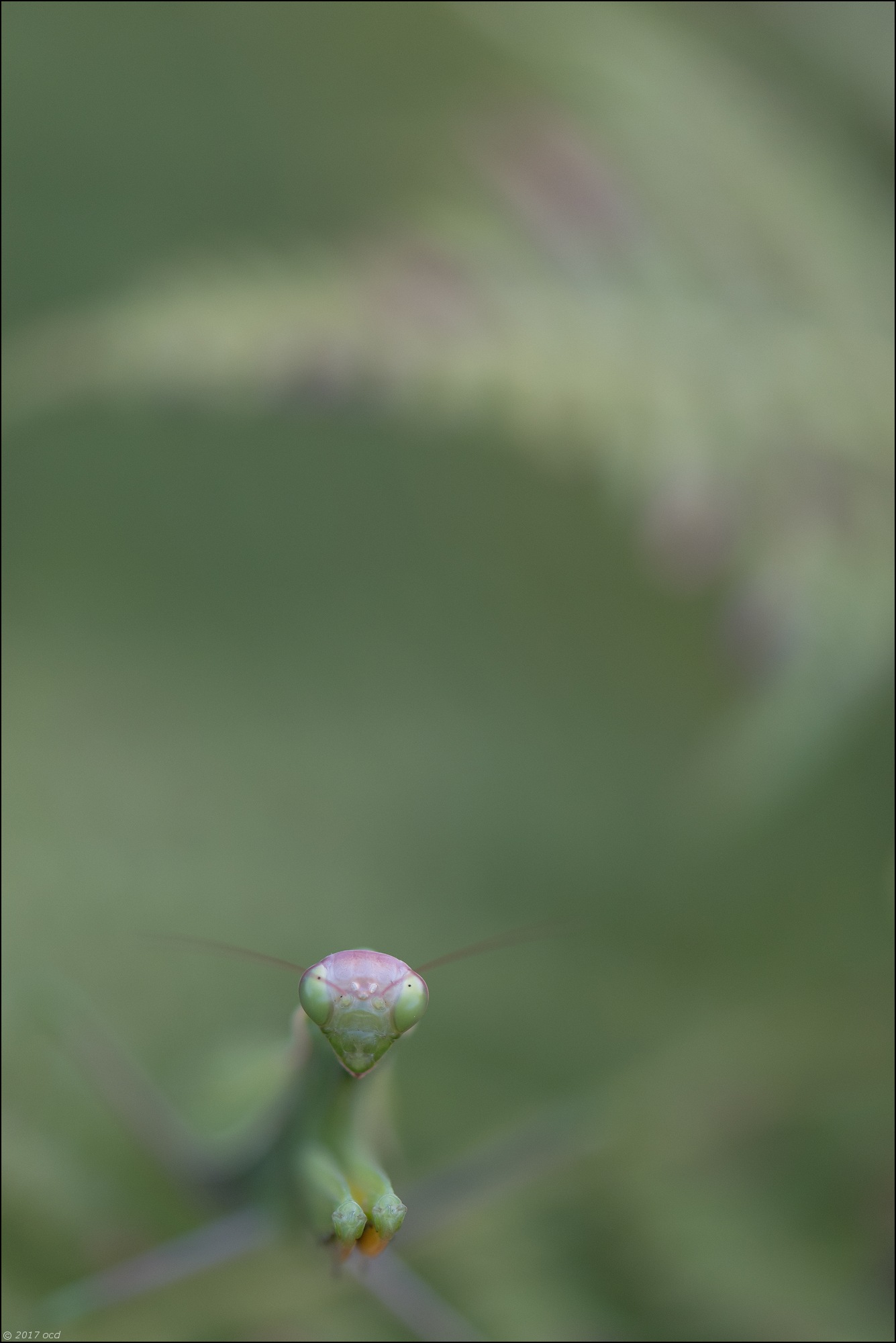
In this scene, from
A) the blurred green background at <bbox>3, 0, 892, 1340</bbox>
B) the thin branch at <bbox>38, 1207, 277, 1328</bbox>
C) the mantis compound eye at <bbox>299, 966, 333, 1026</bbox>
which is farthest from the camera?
the blurred green background at <bbox>3, 0, 892, 1340</bbox>

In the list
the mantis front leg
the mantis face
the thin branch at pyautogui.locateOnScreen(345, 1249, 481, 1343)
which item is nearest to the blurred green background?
the thin branch at pyautogui.locateOnScreen(345, 1249, 481, 1343)

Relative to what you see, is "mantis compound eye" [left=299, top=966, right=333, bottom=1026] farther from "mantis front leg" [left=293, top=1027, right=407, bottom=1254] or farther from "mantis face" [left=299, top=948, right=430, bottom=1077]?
"mantis front leg" [left=293, top=1027, right=407, bottom=1254]

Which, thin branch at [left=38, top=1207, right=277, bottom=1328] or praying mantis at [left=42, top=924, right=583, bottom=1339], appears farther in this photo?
thin branch at [left=38, top=1207, right=277, bottom=1328]

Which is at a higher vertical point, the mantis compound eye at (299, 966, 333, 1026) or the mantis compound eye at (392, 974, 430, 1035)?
the mantis compound eye at (392, 974, 430, 1035)

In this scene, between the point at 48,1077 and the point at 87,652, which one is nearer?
the point at 48,1077

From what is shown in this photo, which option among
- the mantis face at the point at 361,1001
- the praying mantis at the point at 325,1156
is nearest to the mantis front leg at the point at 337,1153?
the praying mantis at the point at 325,1156

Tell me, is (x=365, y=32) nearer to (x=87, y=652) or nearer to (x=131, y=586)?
(x=131, y=586)

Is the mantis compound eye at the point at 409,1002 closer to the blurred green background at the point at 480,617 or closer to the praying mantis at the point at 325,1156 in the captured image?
the praying mantis at the point at 325,1156

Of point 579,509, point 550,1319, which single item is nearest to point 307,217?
point 579,509
